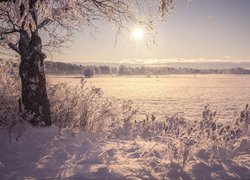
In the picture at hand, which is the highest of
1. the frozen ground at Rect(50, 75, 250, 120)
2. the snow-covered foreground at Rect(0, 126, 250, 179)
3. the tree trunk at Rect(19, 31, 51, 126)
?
the tree trunk at Rect(19, 31, 51, 126)

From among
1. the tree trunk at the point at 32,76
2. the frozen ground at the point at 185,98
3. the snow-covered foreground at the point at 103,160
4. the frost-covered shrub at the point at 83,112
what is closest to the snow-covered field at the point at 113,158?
the snow-covered foreground at the point at 103,160

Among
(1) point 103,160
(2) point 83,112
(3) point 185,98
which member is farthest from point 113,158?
(3) point 185,98

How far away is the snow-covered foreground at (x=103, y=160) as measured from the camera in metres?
4.16

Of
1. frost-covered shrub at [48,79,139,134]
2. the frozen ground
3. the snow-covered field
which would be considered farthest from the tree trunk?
the frozen ground

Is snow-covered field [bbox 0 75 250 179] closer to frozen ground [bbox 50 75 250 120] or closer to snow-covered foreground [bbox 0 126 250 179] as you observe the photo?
snow-covered foreground [bbox 0 126 250 179]

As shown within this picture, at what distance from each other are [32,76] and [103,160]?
254 cm

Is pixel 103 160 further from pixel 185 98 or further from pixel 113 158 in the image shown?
pixel 185 98

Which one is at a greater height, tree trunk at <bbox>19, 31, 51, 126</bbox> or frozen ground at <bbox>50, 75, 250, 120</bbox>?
tree trunk at <bbox>19, 31, 51, 126</bbox>

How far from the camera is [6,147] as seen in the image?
520cm

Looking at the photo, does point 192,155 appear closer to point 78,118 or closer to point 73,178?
point 73,178

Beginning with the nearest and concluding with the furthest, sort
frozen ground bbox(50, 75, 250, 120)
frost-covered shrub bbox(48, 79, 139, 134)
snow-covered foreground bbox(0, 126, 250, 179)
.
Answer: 1. snow-covered foreground bbox(0, 126, 250, 179)
2. frost-covered shrub bbox(48, 79, 139, 134)
3. frozen ground bbox(50, 75, 250, 120)

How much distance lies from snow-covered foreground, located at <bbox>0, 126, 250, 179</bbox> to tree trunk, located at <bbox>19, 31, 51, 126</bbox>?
1.41 ft

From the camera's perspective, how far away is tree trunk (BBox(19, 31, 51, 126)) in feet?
20.4

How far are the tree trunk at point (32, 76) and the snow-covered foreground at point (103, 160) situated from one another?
1.41ft
